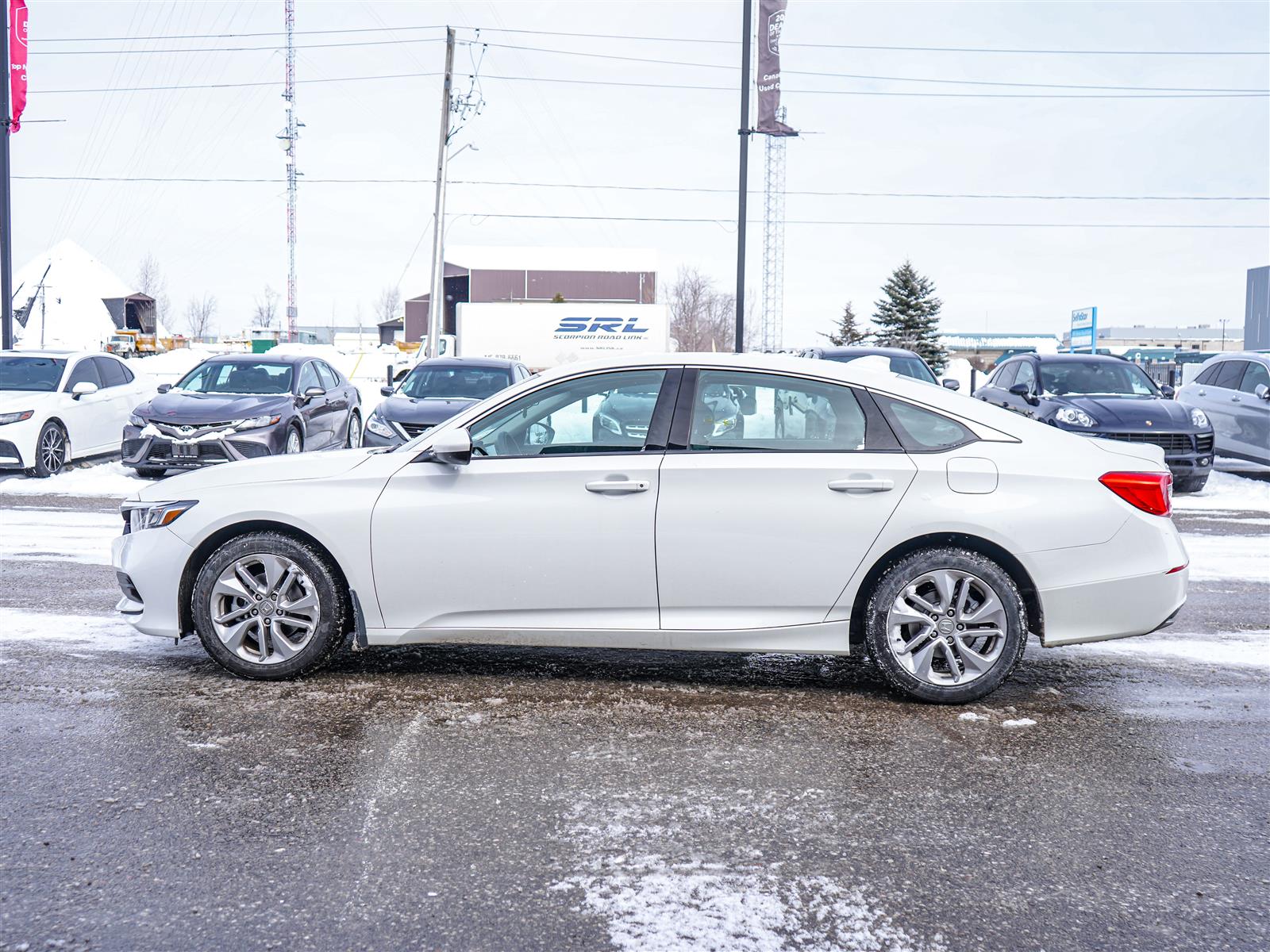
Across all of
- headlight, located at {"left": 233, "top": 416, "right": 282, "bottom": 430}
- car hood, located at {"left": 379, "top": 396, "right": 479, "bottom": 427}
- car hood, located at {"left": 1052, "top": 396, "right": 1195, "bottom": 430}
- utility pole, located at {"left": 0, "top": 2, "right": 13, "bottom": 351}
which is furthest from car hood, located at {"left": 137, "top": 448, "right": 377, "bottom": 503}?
utility pole, located at {"left": 0, "top": 2, "right": 13, "bottom": 351}

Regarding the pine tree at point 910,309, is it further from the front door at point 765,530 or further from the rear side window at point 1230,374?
the front door at point 765,530

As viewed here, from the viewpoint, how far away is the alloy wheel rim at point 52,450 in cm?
1356

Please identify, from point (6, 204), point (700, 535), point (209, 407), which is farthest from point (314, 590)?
point (6, 204)

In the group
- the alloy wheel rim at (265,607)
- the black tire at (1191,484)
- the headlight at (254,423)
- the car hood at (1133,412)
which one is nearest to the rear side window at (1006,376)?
the car hood at (1133,412)

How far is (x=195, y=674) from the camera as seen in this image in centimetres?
532

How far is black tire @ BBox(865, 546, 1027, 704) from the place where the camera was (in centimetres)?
481

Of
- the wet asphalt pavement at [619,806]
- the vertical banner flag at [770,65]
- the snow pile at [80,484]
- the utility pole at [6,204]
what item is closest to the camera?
the wet asphalt pavement at [619,806]

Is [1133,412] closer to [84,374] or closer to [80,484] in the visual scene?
[80,484]

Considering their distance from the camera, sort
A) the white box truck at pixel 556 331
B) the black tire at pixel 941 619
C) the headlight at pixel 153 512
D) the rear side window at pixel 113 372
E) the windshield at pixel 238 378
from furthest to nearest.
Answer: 1. the white box truck at pixel 556 331
2. the rear side window at pixel 113 372
3. the windshield at pixel 238 378
4. the headlight at pixel 153 512
5. the black tire at pixel 941 619

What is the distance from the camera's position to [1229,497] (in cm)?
1341

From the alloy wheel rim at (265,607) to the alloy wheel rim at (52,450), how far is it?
32.5 feet

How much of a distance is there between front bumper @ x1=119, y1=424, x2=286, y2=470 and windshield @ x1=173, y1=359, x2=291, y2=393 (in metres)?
1.30

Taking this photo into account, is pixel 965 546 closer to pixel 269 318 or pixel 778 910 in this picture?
pixel 778 910

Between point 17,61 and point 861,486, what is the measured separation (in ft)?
69.0
